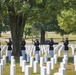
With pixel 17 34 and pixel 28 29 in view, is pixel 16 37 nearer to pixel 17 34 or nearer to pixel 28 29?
pixel 17 34

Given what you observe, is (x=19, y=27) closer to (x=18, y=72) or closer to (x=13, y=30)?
(x=13, y=30)

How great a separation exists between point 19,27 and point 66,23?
13.6 m

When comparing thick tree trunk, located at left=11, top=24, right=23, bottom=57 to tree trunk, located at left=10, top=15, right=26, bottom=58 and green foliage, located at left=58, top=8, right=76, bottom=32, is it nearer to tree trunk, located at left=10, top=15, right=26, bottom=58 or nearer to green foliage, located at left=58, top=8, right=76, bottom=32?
tree trunk, located at left=10, top=15, right=26, bottom=58

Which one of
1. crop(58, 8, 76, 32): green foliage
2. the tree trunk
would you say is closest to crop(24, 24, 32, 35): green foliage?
crop(58, 8, 76, 32): green foliage

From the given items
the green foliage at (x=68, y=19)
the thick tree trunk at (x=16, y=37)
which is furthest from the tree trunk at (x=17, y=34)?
the green foliage at (x=68, y=19)

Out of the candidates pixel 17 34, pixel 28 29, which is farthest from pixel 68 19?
pixel 28 29

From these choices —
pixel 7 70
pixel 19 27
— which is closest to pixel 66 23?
pixel 19 27

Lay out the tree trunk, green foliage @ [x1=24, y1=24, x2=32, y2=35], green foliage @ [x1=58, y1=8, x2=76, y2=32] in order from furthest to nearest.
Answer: green foliage @ [x1=24, y1=24, x2=32, y2=35]
green foliage @ [x1=58, y1=8, x2=76, y2=32]
the tree trunk

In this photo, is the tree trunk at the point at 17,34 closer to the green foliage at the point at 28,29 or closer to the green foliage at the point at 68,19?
the green foliage at the point at 68,19

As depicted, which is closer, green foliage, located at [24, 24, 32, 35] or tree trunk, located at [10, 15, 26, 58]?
tree trunk, located at [10, 15, 26, 58]

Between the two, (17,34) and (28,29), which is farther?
(28,29)

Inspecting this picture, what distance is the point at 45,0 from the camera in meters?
23.8

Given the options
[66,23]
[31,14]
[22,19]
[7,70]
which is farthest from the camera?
[66,23]

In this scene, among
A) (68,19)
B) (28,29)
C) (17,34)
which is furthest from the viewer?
(28,29)
